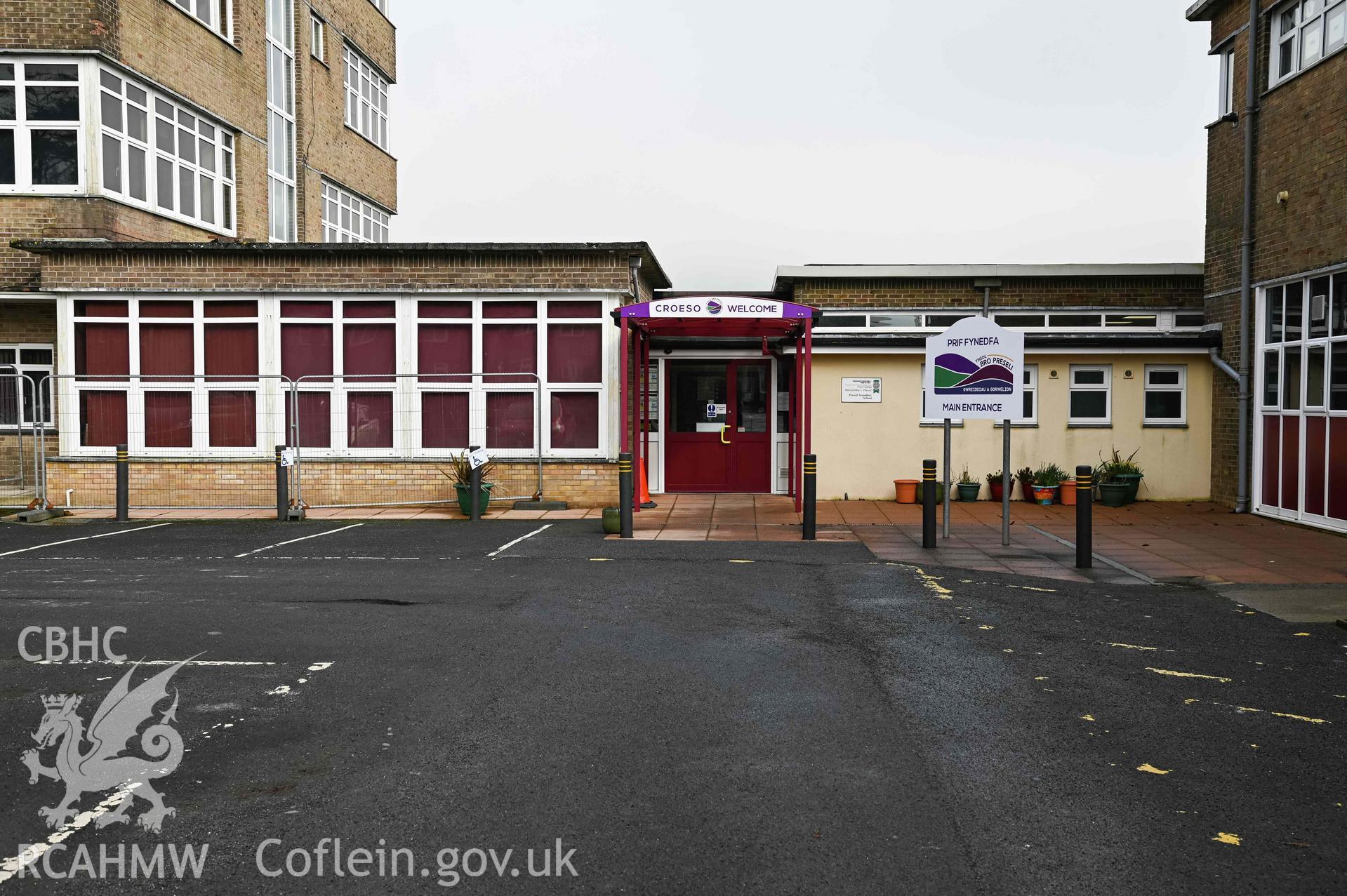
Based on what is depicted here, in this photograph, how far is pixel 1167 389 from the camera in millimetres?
17672

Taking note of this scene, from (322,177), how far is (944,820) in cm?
2560

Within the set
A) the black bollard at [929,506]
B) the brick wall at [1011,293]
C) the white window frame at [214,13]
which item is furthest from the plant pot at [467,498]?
the white window frame at [214,13]

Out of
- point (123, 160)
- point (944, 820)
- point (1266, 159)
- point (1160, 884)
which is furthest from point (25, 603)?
point (1266, 159)

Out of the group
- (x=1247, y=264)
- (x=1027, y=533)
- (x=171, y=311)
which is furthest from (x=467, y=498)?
(x=1247, y=264)

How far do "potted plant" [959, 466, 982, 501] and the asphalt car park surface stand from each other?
26.5ft

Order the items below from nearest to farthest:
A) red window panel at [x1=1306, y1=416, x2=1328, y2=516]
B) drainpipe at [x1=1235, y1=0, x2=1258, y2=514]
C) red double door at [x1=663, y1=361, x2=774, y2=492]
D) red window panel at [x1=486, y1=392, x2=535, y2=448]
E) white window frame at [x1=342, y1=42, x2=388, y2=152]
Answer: red window panel at [x1=1306, y1=416, x2=1328, y2=516]
drainpipe at [x1=1235, y1=0, x2=1258, y2=514]
red window panel at [x1=486, y1=392, x2=535, y2=448]
red double door at [x1=663, y1=361, x2=774, y2=492]
white window frame at [x1=342, y1=42, x2=388, y2=152]

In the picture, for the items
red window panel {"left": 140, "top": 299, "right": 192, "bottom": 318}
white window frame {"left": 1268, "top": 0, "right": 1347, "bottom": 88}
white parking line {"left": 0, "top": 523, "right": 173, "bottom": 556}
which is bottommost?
white parking line {"left": 0, "top": 523, "right": 173, "bottom": 556}

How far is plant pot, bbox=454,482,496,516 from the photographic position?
15.2 metres

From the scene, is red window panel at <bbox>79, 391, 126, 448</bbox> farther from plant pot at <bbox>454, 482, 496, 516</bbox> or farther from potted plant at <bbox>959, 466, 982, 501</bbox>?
potted plant at <bbox>959, 466, 982, 501</bbox>

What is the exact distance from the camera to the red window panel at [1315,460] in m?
14.0

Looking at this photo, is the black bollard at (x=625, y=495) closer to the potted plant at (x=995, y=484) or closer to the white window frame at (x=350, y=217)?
the potted plant at (x=995, y=484)

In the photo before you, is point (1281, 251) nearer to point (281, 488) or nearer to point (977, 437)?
point (977, 437)

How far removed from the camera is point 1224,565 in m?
11.0

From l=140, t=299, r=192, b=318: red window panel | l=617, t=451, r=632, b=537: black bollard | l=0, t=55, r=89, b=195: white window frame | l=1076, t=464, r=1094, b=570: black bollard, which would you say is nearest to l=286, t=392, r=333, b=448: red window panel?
l=140, t=299, r=192, b=318: red window panel
